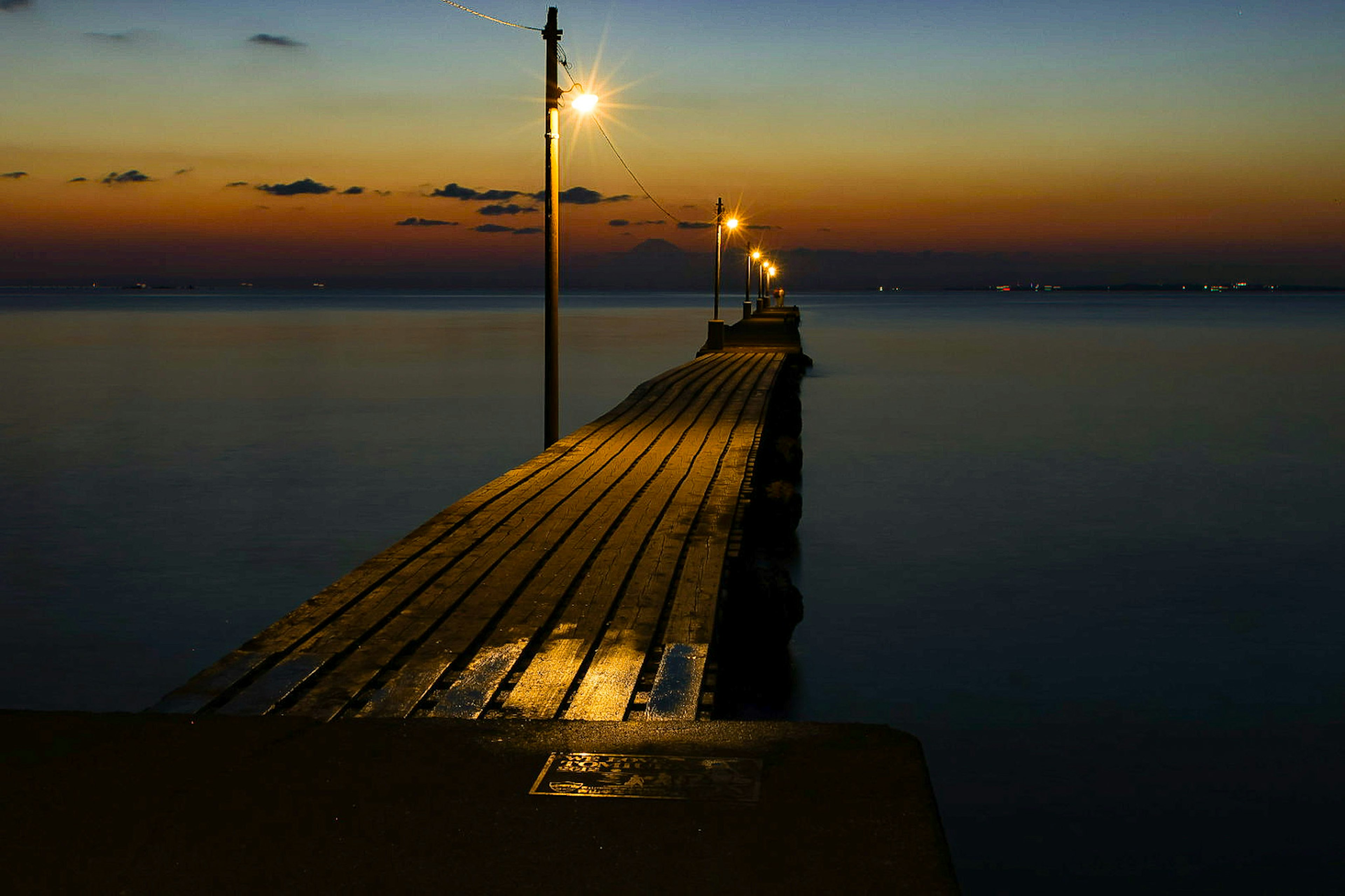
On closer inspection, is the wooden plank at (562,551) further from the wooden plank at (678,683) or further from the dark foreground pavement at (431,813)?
the dark foreground pavement at (431,813)

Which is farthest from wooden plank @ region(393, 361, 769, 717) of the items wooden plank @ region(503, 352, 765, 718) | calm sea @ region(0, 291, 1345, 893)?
calm sea @ region(0, 291, 1345, 893)

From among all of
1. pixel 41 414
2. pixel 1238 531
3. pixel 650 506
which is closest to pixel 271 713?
pixel 650 506

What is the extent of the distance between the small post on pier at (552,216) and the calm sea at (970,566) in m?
3.95

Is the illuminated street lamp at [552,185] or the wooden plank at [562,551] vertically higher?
the illuminated street lamp at [552,185]

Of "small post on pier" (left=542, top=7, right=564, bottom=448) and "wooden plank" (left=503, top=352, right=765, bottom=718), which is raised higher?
"small post on pier" (left=542, top=7, right=564, bottom=448)

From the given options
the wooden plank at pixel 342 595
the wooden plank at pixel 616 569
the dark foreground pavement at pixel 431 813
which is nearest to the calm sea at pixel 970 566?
the wooden plank at pixel 616 569

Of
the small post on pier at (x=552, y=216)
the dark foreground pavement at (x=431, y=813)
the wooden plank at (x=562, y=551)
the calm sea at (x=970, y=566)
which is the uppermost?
the small post on pier at (x=552, y=216)

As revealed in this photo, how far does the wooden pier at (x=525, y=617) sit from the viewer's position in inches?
213

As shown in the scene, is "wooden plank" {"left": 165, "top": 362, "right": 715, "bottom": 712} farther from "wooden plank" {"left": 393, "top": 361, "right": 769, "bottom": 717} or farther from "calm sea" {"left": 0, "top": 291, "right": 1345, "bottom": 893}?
"calm sea" {"left": 0, "top": 291, "right": 1345, "bottom": 893}

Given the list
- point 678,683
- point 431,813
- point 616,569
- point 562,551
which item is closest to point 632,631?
point 678,683

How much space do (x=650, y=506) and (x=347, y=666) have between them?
4.83m

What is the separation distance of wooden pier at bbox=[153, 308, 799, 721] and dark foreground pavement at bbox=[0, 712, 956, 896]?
0.64m

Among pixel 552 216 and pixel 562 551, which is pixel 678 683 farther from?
pixel 552 216

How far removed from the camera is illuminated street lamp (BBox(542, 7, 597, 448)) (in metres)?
13.3
